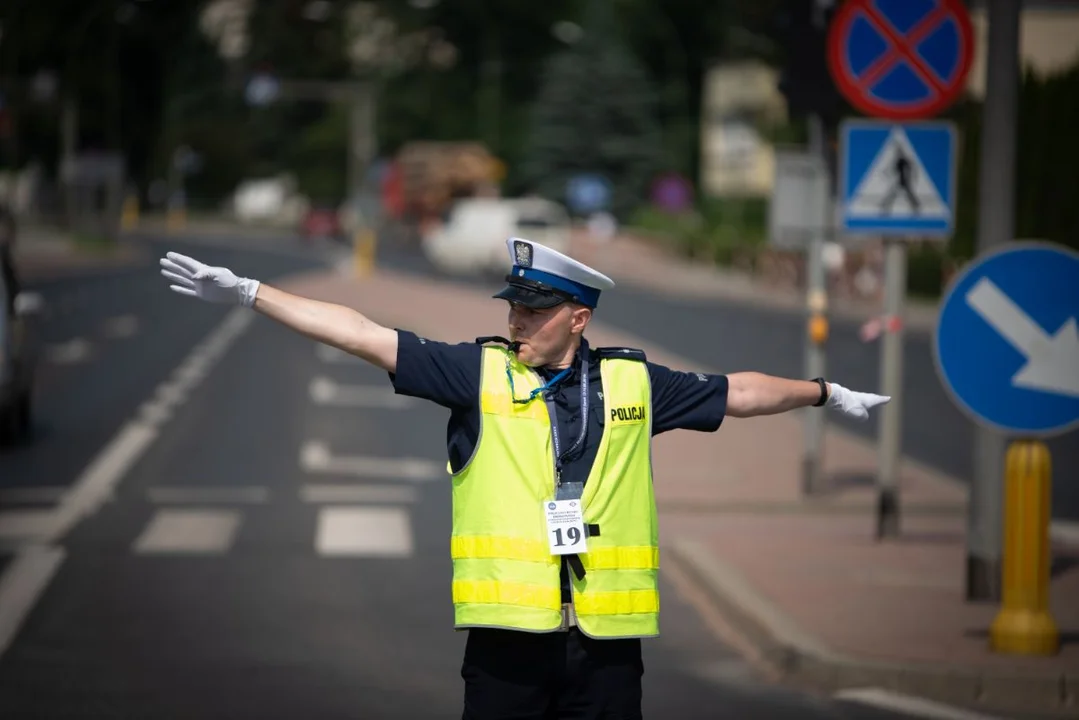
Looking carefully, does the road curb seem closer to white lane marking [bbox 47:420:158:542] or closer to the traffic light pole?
the traffic light pole

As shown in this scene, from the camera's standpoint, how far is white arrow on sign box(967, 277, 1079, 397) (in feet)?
Result: 29.1

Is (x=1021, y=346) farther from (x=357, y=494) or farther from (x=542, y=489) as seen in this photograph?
(x=357, y=494)

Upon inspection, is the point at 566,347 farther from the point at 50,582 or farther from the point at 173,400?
the point at 173,400

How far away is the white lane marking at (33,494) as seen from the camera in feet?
48.0

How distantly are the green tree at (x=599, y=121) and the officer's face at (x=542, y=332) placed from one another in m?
85.0

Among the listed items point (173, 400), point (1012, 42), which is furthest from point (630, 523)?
point (173, 400)

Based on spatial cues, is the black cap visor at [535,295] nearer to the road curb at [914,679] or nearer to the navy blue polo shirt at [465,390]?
the navy blue polo shirt at [465,390]

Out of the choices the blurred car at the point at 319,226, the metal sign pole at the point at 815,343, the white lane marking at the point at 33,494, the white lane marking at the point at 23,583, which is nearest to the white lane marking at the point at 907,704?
the white lane marking at the point at 23,583

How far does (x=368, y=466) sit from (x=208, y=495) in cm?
220

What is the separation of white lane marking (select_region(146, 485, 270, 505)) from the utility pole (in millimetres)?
6000

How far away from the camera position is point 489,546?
5277mm

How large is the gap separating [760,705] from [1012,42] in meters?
3.53

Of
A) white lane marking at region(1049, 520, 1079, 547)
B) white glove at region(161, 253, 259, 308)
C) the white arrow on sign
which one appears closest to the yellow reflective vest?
white glove at region(161, 253, 259, 308)

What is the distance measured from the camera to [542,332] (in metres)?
5.38
